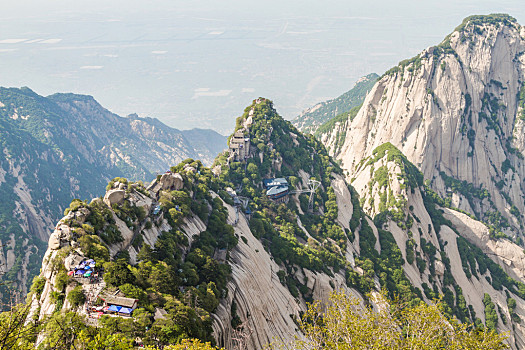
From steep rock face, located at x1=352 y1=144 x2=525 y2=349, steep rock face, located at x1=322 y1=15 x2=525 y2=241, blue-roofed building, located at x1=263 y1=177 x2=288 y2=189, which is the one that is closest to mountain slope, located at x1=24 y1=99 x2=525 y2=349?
steep rock face, located at x1=352 y1=144 x2=525 y2=349

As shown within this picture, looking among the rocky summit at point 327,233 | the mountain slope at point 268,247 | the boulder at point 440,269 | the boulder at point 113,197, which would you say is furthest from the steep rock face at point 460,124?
the boulder at point 113,197

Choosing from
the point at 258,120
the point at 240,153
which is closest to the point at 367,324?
the point at 240,153

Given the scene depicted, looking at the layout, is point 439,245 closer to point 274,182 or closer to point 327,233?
point 327,233

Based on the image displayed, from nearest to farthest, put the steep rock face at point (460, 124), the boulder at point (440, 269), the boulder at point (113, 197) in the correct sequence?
the boulder at point (113, 197)
the boulder at point (440, 269)
the steep rock face at point (460, 124)

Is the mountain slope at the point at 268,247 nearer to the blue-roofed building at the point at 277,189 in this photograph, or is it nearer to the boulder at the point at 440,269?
the boulder at the point at 440,269

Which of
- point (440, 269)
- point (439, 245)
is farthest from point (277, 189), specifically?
point (439, 245)

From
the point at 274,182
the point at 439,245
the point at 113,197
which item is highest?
the point at 274,182

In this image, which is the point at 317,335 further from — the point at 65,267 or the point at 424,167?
the point at 424,167
